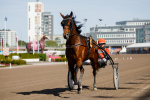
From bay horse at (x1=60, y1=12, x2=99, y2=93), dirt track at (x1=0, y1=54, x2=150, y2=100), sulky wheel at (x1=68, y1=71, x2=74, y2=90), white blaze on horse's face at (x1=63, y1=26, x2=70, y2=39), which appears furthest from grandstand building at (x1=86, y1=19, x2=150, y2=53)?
white blaze on horse's face at (x1=63, y1=26, x2=70, y2=39)

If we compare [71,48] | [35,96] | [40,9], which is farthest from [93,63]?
[40,9]

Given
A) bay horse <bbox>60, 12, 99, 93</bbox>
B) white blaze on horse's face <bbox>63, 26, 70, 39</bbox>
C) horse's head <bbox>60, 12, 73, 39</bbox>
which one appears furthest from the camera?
bay horse <bbox>60, 12, 99, 93</bbox>

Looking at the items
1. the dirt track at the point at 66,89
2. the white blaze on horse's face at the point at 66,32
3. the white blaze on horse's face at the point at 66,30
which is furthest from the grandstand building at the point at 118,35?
the white blaze on horse's face at the point at 66,32

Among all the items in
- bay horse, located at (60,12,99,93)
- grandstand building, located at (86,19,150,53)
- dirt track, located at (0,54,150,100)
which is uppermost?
grandstand building, located at (86,19,150,53)

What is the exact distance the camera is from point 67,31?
877cm

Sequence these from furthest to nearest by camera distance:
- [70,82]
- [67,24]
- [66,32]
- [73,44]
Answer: [70,82] → [73,44] → [67,24] → [66,32]

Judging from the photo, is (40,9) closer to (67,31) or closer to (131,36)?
(131,36)

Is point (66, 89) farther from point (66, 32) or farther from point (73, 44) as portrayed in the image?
point (66, 32)

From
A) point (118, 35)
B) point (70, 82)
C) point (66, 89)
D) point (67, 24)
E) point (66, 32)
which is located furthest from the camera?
point (118, 35)

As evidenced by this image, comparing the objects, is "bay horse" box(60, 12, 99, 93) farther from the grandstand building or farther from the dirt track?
the grandstand building

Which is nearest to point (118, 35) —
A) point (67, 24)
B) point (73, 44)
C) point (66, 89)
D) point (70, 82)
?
point (66, 89)

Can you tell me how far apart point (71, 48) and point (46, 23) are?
625 ft

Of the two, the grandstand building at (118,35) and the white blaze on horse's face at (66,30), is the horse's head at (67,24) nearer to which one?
the white blaze on horse's face at (66,30)

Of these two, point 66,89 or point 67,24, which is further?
point 66,89
